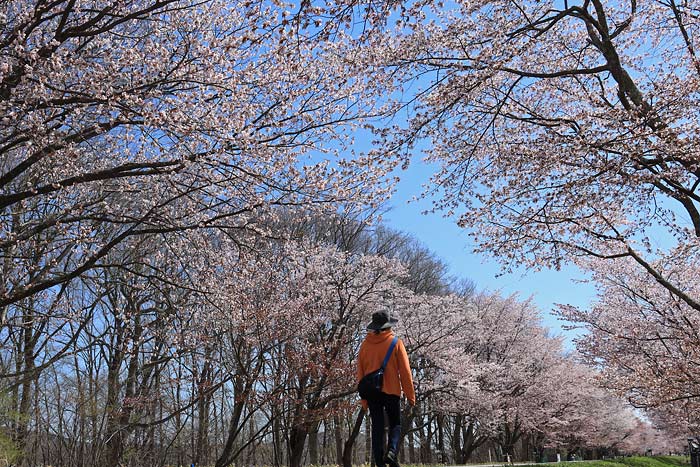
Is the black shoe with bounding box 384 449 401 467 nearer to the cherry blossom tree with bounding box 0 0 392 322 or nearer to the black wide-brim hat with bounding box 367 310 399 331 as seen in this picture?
the black wide-brim hat with bounding box 367 310 399 331

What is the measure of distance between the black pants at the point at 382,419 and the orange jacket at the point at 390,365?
3.0 inches

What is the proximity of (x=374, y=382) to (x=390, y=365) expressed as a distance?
194 millimetres

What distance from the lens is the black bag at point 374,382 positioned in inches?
171

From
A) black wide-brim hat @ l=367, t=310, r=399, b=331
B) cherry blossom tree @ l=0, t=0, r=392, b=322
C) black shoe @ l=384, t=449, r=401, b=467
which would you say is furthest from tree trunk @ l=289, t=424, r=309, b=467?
black shoe @ l=384, t=449, r=401, b=467

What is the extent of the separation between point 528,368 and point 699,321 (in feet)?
49.8

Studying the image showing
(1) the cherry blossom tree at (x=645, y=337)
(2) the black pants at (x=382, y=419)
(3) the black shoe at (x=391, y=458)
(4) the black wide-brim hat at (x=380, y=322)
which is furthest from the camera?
(1) the cherry blossom tree at (x=645, y=337)

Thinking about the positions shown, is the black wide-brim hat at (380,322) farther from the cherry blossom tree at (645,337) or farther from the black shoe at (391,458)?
the cherry blossom tree at (645,337)

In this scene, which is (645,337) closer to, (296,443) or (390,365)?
(296,443)

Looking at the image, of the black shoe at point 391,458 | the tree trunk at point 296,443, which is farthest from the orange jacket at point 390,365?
the tree trunk at point 296,443

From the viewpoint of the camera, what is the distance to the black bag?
4348 millimetres

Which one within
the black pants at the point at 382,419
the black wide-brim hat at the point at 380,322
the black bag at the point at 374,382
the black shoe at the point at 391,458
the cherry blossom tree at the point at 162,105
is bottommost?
the black shoe at the point at 391,458

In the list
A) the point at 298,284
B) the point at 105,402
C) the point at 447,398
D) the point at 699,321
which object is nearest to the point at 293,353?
the point at 298,284

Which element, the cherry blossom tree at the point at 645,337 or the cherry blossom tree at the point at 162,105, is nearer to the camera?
the cherry blossom tree at the point at 162,105

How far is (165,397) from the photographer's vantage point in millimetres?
15273
